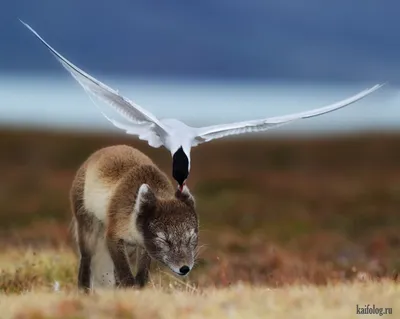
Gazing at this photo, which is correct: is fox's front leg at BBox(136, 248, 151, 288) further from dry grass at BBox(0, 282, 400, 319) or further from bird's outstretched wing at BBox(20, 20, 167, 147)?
bird's outstretched wing at BBox(20, 20, 167, 147)

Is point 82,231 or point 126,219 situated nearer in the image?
point 126,219

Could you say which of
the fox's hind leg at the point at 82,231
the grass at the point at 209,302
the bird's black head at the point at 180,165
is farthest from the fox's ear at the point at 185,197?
the fox's hind leg at the point at 82,231

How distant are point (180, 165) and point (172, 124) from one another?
812 mm

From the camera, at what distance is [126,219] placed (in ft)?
33.2

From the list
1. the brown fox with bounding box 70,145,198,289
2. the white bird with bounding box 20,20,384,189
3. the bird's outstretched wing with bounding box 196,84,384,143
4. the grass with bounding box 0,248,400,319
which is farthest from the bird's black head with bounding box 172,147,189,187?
the grass with bounding box 0,248,400,319

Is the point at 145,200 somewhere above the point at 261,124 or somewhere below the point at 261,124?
below

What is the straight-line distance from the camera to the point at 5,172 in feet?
134

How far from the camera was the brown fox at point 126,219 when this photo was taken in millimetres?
9781

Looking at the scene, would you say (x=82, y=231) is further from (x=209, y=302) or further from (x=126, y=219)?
(x=209, y=302)

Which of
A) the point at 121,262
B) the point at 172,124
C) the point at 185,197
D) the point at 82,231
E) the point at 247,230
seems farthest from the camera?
the point at 247,230

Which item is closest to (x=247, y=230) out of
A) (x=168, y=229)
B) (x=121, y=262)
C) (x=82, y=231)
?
(x=82, y=231)

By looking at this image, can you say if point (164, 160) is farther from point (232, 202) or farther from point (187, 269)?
point (187, 269)

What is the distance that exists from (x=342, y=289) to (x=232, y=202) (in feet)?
80.4

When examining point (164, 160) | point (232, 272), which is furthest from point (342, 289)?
point (164, 160)
